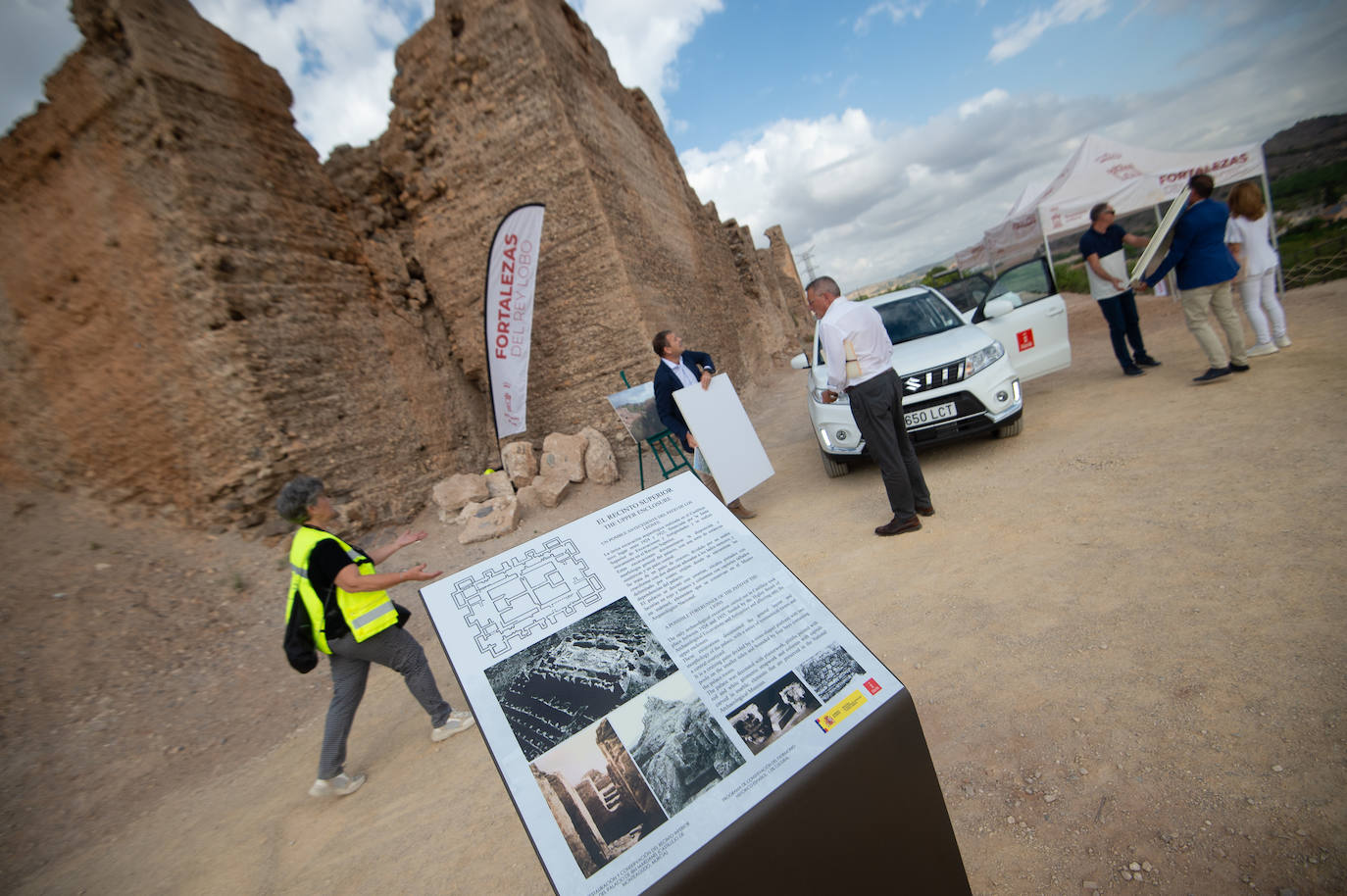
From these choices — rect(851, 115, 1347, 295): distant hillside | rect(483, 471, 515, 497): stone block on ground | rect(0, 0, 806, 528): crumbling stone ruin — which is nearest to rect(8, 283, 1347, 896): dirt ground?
rect(0, 0, 806, 528): crumbling stone ruin

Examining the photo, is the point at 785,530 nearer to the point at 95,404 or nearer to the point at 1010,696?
the point at 1010,696

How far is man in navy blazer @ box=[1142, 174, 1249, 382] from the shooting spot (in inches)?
195

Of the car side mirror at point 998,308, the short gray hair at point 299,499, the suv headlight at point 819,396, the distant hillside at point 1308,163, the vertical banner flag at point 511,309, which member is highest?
the vertical banner flag at point 511,309

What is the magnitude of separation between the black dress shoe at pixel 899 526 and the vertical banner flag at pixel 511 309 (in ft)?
17.7

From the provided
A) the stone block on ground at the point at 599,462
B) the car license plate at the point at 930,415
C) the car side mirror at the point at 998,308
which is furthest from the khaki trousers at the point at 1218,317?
the stone block on ground at the point at 599,462

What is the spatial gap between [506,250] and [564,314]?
3.96 feet

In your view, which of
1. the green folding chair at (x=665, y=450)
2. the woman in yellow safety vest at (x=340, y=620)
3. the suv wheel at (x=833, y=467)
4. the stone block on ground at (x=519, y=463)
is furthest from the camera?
the stone block on ground at (x=519, y=463)

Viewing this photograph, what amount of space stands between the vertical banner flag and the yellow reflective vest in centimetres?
494

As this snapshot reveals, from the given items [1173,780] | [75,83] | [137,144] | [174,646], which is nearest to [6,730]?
[174,646]

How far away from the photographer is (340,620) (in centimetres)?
302

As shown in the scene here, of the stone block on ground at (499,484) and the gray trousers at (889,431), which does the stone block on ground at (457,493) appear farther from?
the gray trousers at (889,431)

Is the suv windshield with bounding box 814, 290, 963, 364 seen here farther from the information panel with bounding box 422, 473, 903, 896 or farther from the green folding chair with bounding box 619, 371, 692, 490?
the information panel with bounding box 422, 473, 903, 896

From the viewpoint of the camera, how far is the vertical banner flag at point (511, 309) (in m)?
7.54

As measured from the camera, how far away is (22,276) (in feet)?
24.4
